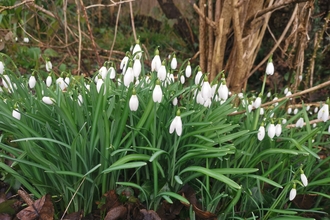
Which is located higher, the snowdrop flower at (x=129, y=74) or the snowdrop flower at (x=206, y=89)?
the snowdrop flower at (x=129, y=74)

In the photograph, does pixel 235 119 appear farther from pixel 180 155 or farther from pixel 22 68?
pixel 22 68

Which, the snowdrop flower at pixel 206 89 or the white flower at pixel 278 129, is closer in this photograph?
the snowdrop flower at pixel 206 89

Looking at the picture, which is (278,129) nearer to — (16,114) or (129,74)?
(129,74)

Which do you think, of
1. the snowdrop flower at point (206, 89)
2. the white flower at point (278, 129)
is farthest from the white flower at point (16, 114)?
the white flower at point (278, 129)

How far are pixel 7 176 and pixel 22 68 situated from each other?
334 cm

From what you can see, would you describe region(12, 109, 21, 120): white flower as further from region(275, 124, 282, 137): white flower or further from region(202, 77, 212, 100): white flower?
region(275, 124, 282, 137): white flower

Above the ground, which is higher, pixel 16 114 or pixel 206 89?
pixel 206 89

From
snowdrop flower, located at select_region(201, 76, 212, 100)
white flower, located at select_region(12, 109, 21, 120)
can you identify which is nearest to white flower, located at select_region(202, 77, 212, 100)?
snowdrop flower, located at select_region(201, 76, 212, 100)

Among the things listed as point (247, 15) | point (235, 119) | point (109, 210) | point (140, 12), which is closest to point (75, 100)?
point (109, 210)

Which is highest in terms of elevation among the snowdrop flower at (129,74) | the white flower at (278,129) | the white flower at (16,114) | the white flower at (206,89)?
the snowdrop flower at (129,74)

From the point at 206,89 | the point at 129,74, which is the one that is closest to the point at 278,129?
the point at 206,89

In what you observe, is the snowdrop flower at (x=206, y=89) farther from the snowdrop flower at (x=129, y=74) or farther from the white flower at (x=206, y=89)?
the snowdrop flower at (x=129, y=74)

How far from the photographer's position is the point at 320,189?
2406 millimetres

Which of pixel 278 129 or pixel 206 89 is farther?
pixel 278 129
